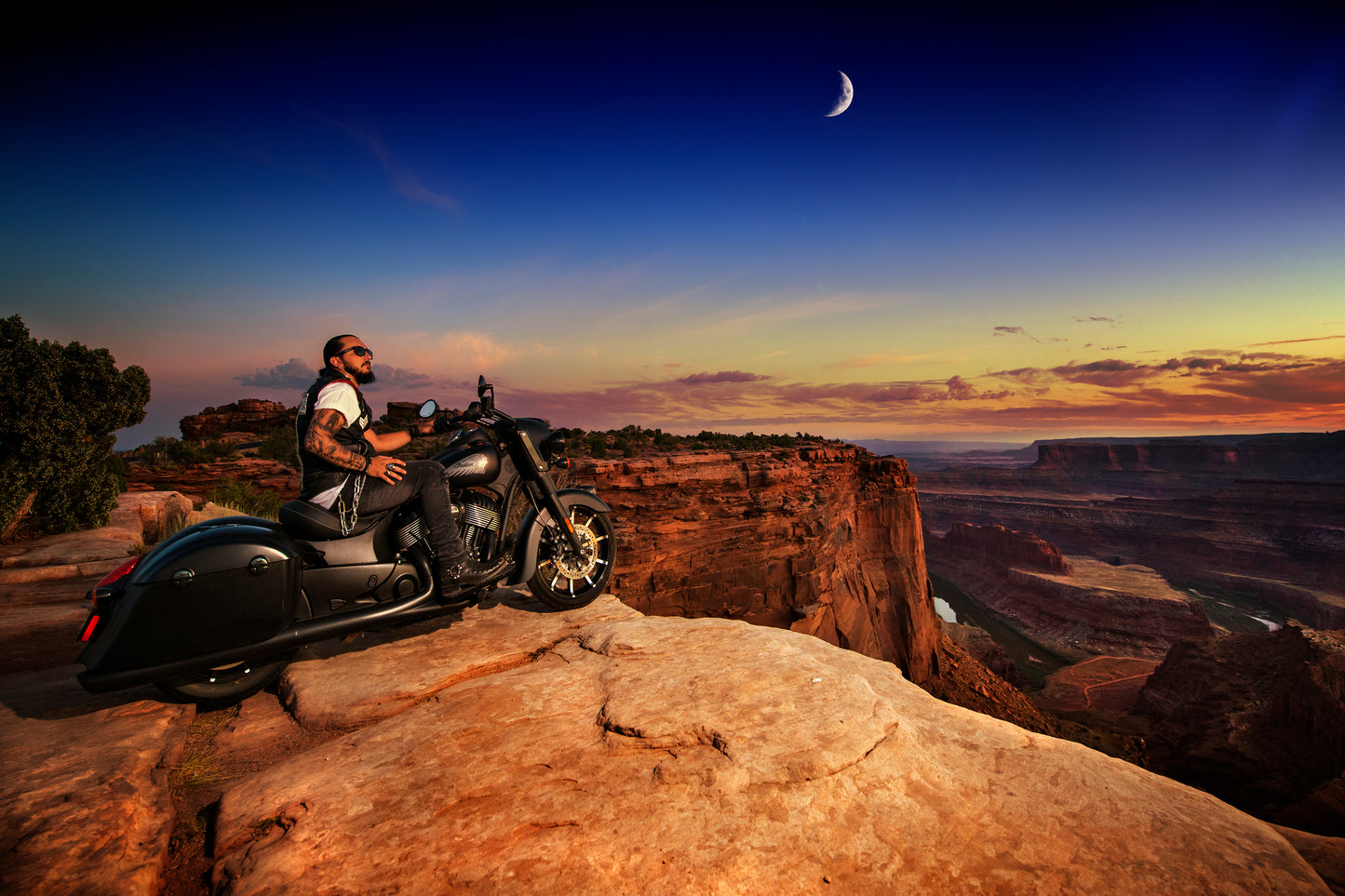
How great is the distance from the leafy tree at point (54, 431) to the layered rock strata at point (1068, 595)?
6644 centimetres

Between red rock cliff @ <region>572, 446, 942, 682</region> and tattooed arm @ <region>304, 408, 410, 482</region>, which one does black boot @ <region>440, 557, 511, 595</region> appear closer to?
tattooed arm @ <region>304, 408, 410, 482</region>

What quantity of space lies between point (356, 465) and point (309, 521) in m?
0.50

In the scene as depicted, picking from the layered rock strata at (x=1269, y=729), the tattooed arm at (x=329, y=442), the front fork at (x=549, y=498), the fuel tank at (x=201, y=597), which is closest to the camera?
the fuel tank at (x=201, y=597)

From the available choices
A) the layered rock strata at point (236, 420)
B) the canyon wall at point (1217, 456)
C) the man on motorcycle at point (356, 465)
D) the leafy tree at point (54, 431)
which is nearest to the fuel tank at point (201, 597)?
A: the man on motorcycle at point (356, 465)

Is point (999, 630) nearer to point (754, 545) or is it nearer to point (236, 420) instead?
point (754, 545)

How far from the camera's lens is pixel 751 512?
2208cm

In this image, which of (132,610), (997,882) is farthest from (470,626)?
(997,882)

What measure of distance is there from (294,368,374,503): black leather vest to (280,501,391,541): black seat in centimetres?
12

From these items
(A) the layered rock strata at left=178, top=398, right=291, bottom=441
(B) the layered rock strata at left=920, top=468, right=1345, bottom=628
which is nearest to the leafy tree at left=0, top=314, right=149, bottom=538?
(A) the layered rock strata at left=178, top=398, right=291, bottom=441

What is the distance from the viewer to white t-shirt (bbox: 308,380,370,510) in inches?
144

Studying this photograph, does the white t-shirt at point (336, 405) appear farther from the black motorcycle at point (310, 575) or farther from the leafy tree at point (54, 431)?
the leafy tree at point (54, 431)

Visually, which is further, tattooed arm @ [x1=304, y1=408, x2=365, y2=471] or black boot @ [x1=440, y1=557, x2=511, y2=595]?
black boot @ [x1=440, y1=557, x2=511, y2=595]

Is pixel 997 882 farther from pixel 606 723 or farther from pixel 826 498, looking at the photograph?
pixel 826 498

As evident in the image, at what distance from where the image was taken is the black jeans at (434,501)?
3.96 m
